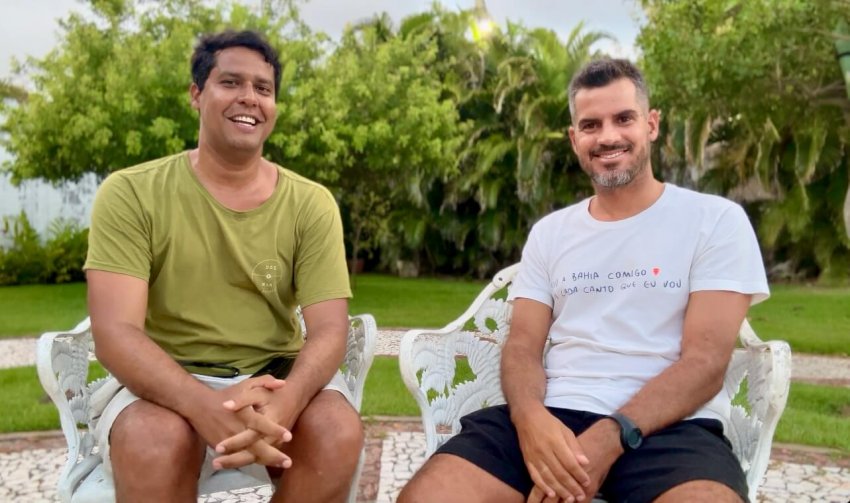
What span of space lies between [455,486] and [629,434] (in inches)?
19.3

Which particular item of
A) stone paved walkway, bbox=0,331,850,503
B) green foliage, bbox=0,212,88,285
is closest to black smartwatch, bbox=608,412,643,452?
stone paved walkway, bbox=0,331,850,503

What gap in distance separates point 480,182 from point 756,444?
1547cm

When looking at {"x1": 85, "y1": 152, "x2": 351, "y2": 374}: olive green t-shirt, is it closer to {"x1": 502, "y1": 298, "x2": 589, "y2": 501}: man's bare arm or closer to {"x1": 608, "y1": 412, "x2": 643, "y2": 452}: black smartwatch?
{"x1": 502, "y1": 298, "x2": 589, "y2": 501}: man's bare arm

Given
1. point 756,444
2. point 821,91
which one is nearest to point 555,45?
point 821,91

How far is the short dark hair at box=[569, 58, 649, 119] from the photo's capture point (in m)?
2.63

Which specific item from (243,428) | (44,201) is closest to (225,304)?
(243,428)

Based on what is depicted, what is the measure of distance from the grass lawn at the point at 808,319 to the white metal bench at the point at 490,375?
7.00 metres

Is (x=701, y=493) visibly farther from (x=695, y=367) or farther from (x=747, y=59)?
(x=747, y=59)

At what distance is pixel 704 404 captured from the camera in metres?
2.41

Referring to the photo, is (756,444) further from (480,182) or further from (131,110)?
(480,182)

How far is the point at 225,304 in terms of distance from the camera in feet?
8.55

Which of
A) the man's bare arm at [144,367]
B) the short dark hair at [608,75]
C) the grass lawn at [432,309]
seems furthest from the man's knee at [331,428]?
the grass lawn at [432,309]

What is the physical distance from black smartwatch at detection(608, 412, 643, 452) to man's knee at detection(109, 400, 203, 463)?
116 centimetres

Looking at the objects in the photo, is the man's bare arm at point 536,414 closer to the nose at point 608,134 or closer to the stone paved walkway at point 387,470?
the nose at point 608,134
